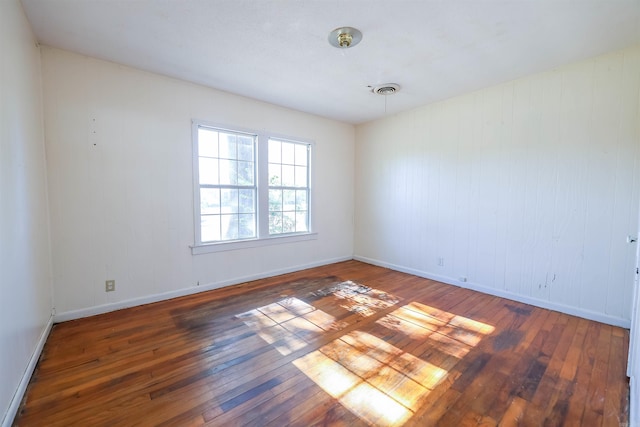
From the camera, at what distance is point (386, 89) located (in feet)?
11.3

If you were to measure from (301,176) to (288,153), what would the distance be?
0.43 m

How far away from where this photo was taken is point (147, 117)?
3.06 m

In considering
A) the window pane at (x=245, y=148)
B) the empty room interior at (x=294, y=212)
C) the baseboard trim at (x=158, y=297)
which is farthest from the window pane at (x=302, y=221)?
the window pane at (x=245, y=148)

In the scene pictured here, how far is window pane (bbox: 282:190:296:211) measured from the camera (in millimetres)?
4358

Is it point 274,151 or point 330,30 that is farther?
point 274,151

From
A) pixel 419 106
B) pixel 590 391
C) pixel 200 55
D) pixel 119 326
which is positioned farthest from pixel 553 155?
pixel 119 326

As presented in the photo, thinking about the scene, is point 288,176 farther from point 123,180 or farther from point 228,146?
point 123,180

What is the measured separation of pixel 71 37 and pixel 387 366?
375cm

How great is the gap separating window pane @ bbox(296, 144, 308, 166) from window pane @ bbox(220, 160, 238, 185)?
108cm

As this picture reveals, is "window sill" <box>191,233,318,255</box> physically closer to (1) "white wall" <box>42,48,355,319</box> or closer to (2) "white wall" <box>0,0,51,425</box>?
(1) "white wall" <box>42,48,355,319</box>

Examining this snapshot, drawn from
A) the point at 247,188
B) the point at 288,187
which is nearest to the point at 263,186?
the point at 247,188

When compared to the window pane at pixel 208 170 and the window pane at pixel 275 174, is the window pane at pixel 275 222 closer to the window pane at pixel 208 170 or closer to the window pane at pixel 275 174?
the window pane at pixel 275 174

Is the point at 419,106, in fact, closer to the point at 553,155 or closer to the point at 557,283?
Answer: the point at 553,155

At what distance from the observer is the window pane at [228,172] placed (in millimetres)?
3668
